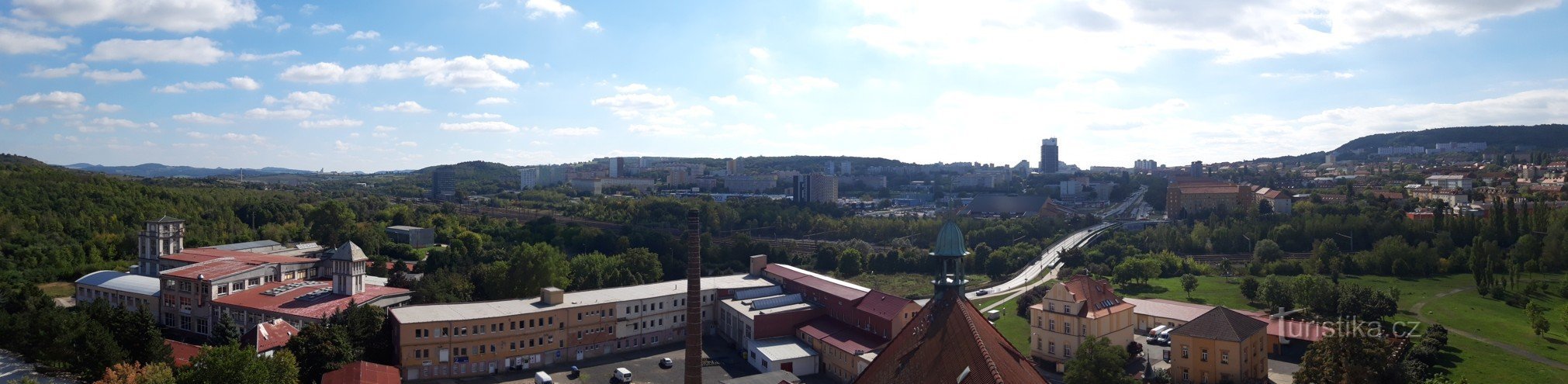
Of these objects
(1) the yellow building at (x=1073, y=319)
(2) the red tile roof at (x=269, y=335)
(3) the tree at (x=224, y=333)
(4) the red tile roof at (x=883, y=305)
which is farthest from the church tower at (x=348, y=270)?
(1) the yellow building at (x=1073, y=319)

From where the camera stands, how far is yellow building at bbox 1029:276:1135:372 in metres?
34.9

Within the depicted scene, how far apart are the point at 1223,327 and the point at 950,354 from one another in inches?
816

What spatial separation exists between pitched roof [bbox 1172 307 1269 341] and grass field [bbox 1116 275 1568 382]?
7.25 m

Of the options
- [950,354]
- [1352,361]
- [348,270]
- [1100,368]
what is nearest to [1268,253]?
[1352,361]

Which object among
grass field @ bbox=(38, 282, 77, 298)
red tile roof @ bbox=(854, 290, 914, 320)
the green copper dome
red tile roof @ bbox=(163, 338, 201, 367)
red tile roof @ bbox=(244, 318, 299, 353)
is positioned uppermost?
the green copper dome

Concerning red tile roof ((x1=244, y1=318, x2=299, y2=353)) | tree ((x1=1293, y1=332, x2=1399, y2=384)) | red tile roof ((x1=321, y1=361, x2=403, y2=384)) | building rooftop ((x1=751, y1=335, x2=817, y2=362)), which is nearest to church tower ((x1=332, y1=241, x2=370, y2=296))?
red tile roof ((x1=244, y1=318, x2=299, y2=353))

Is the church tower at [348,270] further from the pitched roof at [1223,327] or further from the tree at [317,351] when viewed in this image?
the pitched roof at [1223,327]

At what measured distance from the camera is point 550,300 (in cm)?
3681

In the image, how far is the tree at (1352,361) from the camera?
2339 centimetres

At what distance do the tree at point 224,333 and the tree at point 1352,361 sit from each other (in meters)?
36.6

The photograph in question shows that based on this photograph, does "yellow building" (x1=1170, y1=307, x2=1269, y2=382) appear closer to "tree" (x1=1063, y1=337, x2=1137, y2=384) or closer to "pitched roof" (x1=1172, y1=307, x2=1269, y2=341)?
"pitched roof" (x1=1172, y1=307, x2=1269, y2=341)

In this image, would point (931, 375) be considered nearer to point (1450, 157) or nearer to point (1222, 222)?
point (1222, 222)

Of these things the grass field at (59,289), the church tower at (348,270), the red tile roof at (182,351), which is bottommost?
the red tile roof at (182,351)

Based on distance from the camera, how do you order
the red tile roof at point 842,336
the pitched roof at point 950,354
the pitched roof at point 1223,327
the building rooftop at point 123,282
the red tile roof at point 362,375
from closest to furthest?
the pitched roof at point 950,354
the red tile roof at point 362,375
the pitched roof at point 1223,327
the red tile roof at point 842,336
the building rooftop at point 123,282
